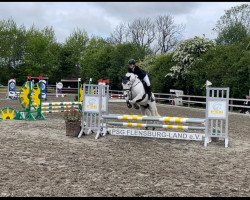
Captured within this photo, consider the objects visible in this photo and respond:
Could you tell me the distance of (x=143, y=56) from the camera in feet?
150

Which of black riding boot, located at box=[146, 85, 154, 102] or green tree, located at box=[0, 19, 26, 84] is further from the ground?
green tree, located at box=[0, 19, 26, 84]

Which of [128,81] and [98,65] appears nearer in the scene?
[128,81]

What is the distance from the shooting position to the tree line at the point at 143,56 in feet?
92.5

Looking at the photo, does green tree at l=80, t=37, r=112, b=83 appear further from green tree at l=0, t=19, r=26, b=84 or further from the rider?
the rider

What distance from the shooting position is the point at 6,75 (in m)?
57.1

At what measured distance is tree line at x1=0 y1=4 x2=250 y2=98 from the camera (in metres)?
28.2

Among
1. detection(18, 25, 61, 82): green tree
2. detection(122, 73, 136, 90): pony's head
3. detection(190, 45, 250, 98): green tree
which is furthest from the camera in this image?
detection(18, 25, 61, 82): green tree

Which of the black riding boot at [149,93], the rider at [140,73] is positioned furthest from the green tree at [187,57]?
the rider at [140,73]

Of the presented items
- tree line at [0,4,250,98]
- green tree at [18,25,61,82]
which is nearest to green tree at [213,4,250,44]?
tree line at [0,4,250,98]

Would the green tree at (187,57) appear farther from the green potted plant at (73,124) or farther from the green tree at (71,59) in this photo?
the green tree at (71,59)

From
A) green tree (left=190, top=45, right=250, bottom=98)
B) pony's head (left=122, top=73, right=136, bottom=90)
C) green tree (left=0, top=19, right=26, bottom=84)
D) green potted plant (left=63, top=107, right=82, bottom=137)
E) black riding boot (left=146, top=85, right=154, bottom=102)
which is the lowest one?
green potted plant (left=63, top=107, right=82, bottom=137)

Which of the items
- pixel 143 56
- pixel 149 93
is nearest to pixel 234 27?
pixel 143 56

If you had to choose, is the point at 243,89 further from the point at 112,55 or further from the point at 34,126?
the point at 112,55

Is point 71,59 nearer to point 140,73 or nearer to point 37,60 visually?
point 37,60
